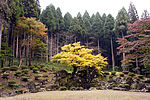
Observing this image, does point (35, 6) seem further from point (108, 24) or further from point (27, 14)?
point (108, 24)

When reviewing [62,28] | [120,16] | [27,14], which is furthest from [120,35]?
→ [27,14]

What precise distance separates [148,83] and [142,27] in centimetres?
394

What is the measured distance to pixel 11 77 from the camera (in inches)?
320

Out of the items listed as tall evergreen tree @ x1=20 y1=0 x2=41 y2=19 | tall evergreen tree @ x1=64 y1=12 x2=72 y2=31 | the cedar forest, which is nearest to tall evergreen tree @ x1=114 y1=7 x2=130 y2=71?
the cedar forest

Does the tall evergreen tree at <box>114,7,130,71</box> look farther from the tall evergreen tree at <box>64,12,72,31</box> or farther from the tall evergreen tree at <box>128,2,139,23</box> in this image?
the tall evergreen tree at <box>64,12,72,31</box>

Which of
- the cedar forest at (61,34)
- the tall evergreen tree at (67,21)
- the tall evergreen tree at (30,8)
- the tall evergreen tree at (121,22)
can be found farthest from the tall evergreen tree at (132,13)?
the tall evergreen tree at (30,8)

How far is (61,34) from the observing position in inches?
699

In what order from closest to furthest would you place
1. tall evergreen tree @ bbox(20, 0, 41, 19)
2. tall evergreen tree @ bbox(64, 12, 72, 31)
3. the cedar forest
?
the cedar forest, tall evergreen tree @ bbox(20, 0, 41, 19), tall evergreen tree @ bbox(64, 12, 72, 31)

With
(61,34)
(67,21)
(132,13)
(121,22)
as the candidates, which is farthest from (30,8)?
(132,13)

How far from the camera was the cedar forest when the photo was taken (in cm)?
667

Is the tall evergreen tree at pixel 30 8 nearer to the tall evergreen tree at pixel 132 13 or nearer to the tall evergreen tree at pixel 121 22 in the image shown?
the tall evergreen tree at pixel 121 22

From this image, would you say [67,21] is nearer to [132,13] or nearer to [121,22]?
[121,22]

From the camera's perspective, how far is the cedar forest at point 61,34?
667 centimetres

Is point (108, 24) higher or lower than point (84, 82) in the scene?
higher
